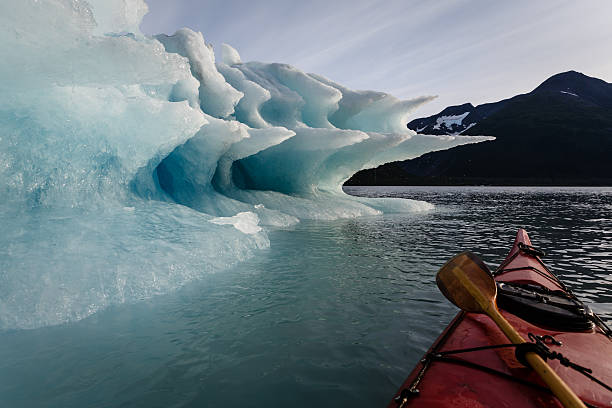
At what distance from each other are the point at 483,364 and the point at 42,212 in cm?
630

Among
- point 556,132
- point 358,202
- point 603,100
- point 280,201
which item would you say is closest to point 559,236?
point 358,202

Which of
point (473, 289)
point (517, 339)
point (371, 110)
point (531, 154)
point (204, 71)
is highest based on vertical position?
point (531, 154)

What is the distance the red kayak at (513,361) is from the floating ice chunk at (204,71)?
437 inches

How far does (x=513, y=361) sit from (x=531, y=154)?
436 feet

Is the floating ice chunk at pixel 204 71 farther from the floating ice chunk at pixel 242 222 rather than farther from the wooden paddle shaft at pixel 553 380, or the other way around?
the wooden paddle shaft at pixel 553 380

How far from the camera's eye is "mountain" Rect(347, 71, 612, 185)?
95238 millimetres

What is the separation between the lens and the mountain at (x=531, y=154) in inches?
3750

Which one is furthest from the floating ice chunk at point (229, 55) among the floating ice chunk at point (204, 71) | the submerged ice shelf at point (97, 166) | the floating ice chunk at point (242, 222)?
the floating ice chunk at point (242, 222)

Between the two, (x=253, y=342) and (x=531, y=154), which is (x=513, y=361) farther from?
(x=531, y=154)

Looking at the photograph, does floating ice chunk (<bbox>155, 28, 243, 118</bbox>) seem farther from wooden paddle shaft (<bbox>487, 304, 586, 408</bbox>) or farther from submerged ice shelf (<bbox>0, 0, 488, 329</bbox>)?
wooden paddle shaft (<bbox>487, 304, 586, 408</bbox>)

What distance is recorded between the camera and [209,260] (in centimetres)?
611

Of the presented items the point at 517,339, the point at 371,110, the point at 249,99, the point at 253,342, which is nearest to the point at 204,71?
the point at 249,99

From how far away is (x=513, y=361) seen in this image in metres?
2.03

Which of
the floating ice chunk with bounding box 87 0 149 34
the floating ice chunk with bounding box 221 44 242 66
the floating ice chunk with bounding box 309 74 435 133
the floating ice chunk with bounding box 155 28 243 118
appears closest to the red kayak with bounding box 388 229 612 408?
the floating ice chunk with bounding box 87 0 149 34
